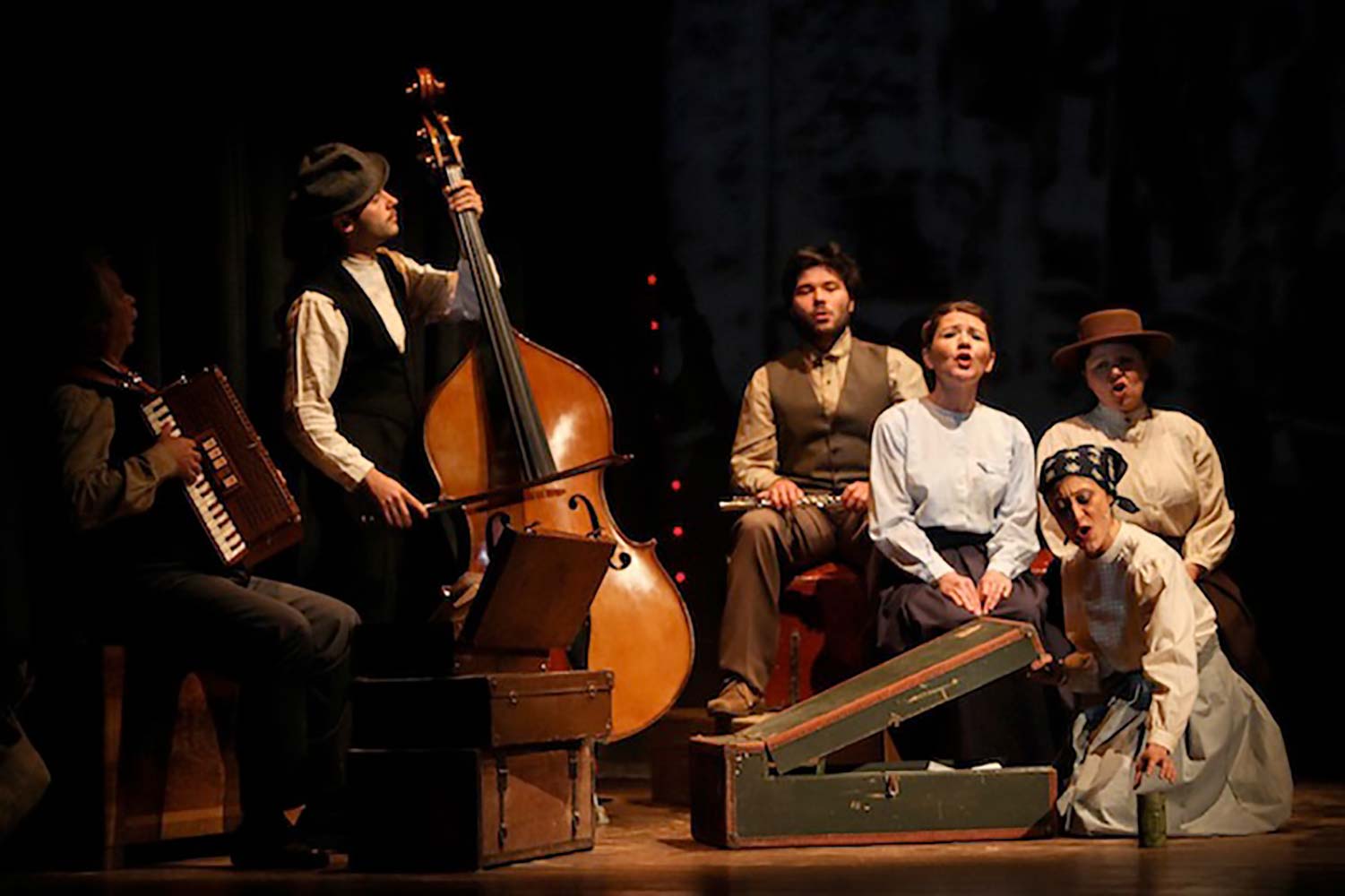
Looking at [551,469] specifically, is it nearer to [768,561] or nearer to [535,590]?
[535,590]

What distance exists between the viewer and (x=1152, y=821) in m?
4.28

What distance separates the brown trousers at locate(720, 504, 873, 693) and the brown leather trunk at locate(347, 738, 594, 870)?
1.20m

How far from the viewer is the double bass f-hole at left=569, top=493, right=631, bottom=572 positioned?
4750 mm

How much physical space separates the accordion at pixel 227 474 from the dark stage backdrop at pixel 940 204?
173cm

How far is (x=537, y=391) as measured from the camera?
490 centimetres

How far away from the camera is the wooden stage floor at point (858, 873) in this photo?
3.66 m

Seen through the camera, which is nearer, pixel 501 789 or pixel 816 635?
pixel 501 789

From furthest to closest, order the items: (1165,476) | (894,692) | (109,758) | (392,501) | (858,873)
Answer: (1165,476)
(392,501)
(894,692)
(109,758)
(858,873)

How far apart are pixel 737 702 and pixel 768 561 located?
0.44 meters

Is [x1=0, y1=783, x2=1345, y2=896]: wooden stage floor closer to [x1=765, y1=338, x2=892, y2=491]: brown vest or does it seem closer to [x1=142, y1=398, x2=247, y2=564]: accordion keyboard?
[x1=142, y1=398, x2=247, y2=564]: accordion keyboard

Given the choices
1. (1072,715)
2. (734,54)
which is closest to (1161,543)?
(1072,715)

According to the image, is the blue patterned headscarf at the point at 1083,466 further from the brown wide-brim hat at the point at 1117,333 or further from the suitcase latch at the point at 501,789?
the suitcase latch at the point at 501,789

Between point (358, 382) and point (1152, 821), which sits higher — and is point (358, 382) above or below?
above

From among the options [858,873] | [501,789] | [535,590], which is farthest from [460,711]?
[858,873]
